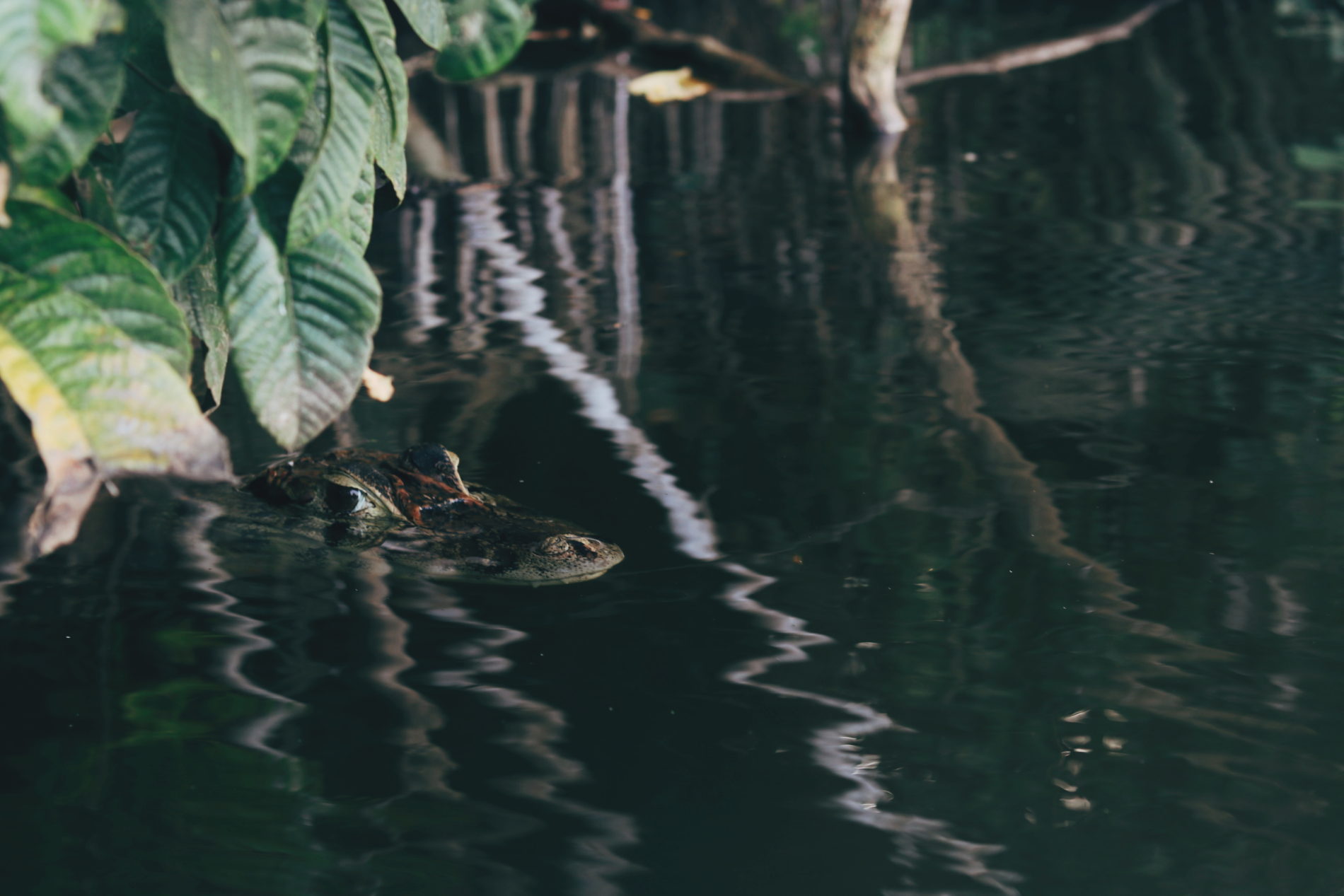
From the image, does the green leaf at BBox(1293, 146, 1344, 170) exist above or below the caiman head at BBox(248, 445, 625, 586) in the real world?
above

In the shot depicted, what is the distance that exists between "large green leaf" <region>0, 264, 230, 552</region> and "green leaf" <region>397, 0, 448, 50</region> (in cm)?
31

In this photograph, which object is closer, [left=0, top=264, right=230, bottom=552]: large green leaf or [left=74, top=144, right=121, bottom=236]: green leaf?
[left=0, top=264, right=230, bottom=552]: large green leaf

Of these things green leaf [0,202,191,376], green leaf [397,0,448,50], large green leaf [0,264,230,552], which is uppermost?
green leaf [397,0,448,50]

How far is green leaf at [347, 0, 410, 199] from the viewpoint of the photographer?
3.31 feet

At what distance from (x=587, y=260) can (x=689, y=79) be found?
4.63 m

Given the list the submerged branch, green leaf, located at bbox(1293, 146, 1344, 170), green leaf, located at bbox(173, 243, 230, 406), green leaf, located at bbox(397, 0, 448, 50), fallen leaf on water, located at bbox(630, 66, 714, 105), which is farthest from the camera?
the submerged branch

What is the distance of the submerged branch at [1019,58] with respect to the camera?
1019 centimetres

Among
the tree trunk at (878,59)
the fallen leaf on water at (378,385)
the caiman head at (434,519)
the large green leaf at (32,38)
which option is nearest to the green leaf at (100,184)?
the large green leaf at (32,38)

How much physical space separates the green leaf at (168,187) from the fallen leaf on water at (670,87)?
852cm

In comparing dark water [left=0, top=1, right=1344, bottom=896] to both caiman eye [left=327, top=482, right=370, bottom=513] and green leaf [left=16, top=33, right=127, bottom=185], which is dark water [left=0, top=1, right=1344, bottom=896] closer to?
caiman eye [left=327, top=482, right=370, bottom=513]

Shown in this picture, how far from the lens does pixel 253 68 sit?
892 mm

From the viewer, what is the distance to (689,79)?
33.0 feet

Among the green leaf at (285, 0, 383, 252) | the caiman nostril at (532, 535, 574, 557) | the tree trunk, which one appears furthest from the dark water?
the tree trunk

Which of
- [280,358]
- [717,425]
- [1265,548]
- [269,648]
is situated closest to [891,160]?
[717,425]
